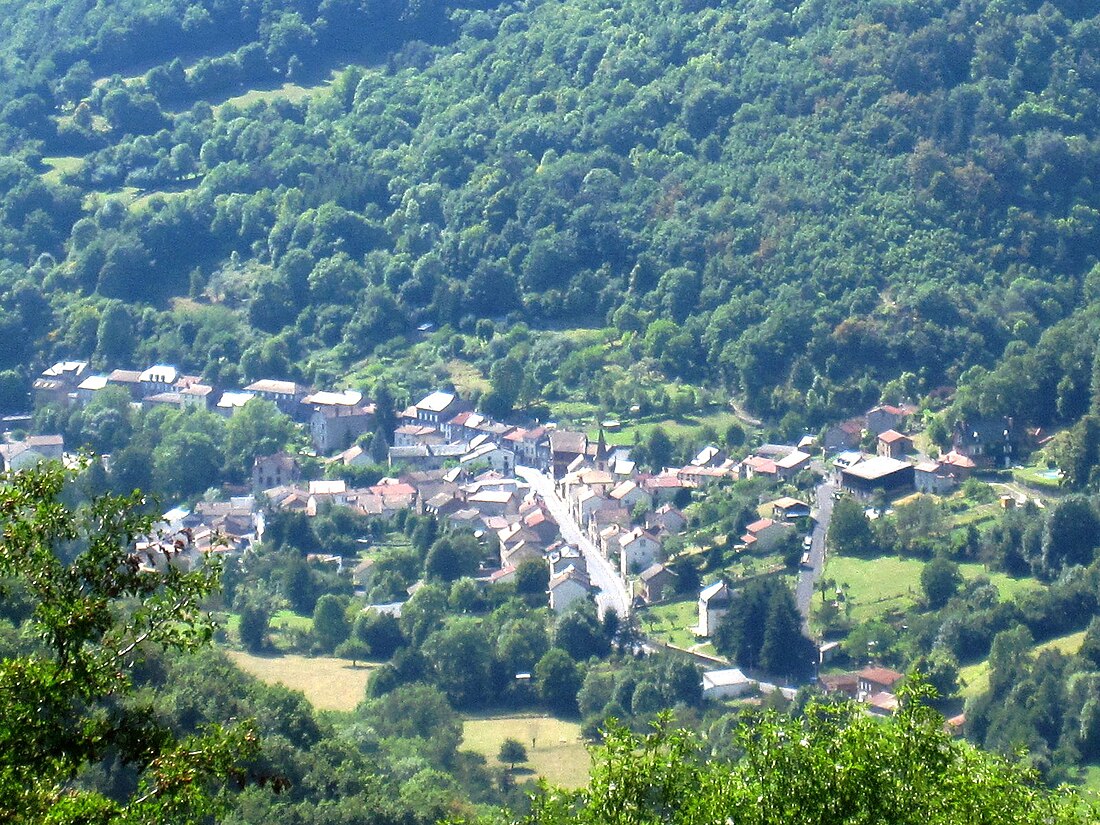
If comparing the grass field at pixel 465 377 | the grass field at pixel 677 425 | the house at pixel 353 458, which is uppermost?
the grass field at pixel 465 377

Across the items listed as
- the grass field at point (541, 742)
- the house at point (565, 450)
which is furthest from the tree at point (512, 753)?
the house at point (565, 450)

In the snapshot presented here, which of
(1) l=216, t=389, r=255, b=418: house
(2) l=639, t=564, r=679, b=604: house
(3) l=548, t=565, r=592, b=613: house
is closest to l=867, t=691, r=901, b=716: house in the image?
(2) l=639, t=564, r=679, b=604: house

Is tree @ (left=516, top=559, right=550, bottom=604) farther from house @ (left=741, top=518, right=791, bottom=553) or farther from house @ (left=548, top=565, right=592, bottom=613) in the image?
house @ (left=741, top=518, right=791, bottom=553)

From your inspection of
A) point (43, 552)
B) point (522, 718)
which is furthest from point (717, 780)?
point (522, 718)

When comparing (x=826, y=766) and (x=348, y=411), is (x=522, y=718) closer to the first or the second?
(x=348, y=411)

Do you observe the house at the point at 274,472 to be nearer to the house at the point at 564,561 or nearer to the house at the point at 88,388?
the house at the point at 88,388
